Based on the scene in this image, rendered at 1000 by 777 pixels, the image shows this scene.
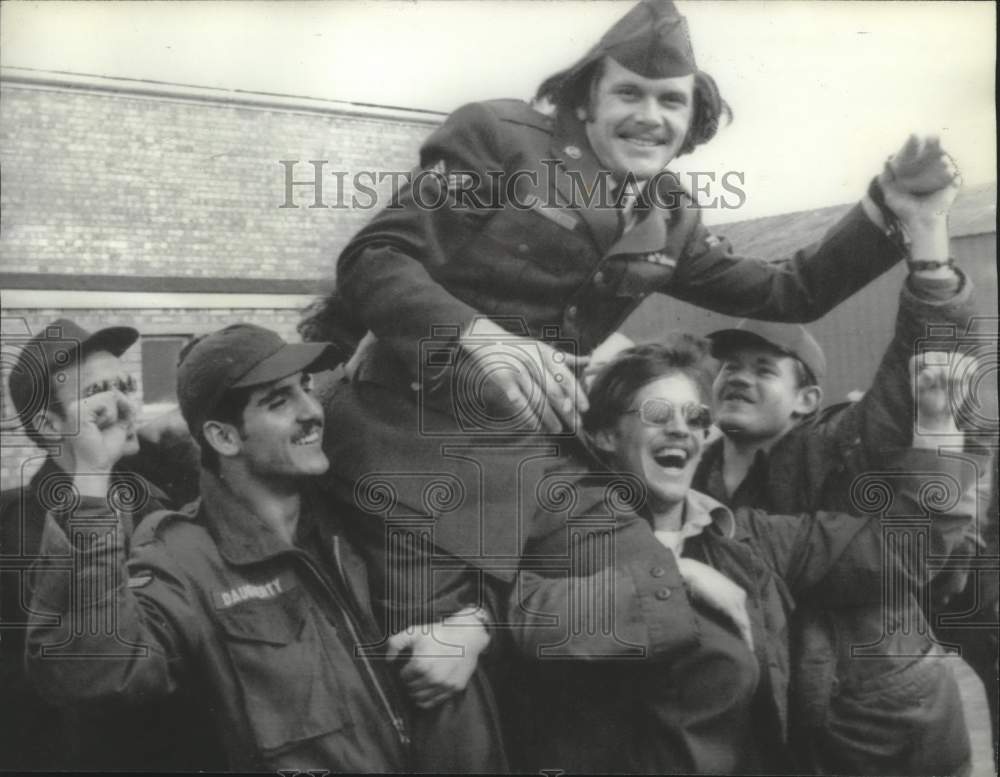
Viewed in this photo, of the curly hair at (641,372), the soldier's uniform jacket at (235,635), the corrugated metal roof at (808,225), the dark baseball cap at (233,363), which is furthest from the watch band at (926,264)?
the soldier's uniform jacket at (235,635)

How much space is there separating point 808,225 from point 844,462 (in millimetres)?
940

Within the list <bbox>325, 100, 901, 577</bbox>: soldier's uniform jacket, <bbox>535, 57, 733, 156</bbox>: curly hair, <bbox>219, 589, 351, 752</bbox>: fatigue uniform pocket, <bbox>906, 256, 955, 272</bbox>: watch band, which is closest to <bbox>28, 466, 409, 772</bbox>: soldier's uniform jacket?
<bbox>219, 589, 351, 752</bbox>: fatigue uniform pocket

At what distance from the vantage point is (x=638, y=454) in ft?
16.5

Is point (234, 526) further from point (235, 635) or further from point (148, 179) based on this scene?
point (148, 179)

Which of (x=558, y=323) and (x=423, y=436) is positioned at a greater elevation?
(x=558, y=323)

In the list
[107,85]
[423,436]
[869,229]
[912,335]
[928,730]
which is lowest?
[928,730]

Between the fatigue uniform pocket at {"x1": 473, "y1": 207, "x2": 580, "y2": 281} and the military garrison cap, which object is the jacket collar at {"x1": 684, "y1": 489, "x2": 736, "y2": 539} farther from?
the military garrison cap

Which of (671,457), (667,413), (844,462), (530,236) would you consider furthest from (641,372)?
(844,462)

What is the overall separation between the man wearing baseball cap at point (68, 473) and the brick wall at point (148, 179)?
1.10 feet

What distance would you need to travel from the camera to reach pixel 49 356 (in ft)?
16.5

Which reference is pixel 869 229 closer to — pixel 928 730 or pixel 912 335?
pixel 912 335

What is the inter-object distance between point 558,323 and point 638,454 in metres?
0.59

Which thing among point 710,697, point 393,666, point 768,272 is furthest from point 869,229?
point 393,666

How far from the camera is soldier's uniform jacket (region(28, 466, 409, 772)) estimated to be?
4820mm
